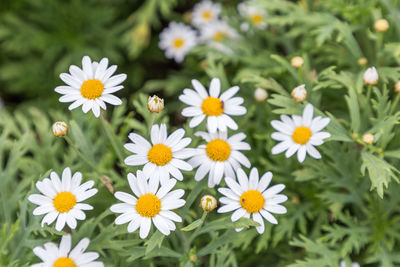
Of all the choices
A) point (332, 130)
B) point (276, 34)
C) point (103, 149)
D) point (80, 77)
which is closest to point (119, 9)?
point (276, 34)

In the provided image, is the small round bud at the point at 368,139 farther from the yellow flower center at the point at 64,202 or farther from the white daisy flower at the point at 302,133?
the yellow flower center at the point at 64,202

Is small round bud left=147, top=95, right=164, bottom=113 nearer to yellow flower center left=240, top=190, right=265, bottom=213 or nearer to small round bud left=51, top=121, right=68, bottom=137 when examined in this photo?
small round bud left=51, top=121, right=68, bottom=137

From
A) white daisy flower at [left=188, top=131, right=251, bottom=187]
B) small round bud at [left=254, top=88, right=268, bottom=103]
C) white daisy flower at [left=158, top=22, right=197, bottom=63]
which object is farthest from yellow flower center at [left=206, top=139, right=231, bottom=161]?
white daisy flower at [left=158, top=22, right=197, bottom=63]

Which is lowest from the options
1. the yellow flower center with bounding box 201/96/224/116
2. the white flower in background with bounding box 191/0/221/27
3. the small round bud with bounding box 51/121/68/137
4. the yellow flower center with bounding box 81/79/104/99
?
the white flower in background with bounding box 191/0/221/27

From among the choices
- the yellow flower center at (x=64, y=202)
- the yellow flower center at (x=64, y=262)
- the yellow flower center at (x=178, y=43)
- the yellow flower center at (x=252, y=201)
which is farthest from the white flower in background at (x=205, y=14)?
the yellow flower center at (x=64, y=262)

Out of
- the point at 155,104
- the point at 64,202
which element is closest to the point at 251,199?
the point at 155,104

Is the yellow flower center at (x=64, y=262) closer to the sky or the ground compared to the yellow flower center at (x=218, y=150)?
closer to the ground

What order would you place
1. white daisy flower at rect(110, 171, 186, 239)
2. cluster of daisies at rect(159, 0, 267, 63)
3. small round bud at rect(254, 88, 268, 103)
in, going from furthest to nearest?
cluster of daisies at rect(159, 0, 267, 63), small round bud at rect(254, 88, 268, 103), white daisy flower at rect(110, 171, 186, 239)
